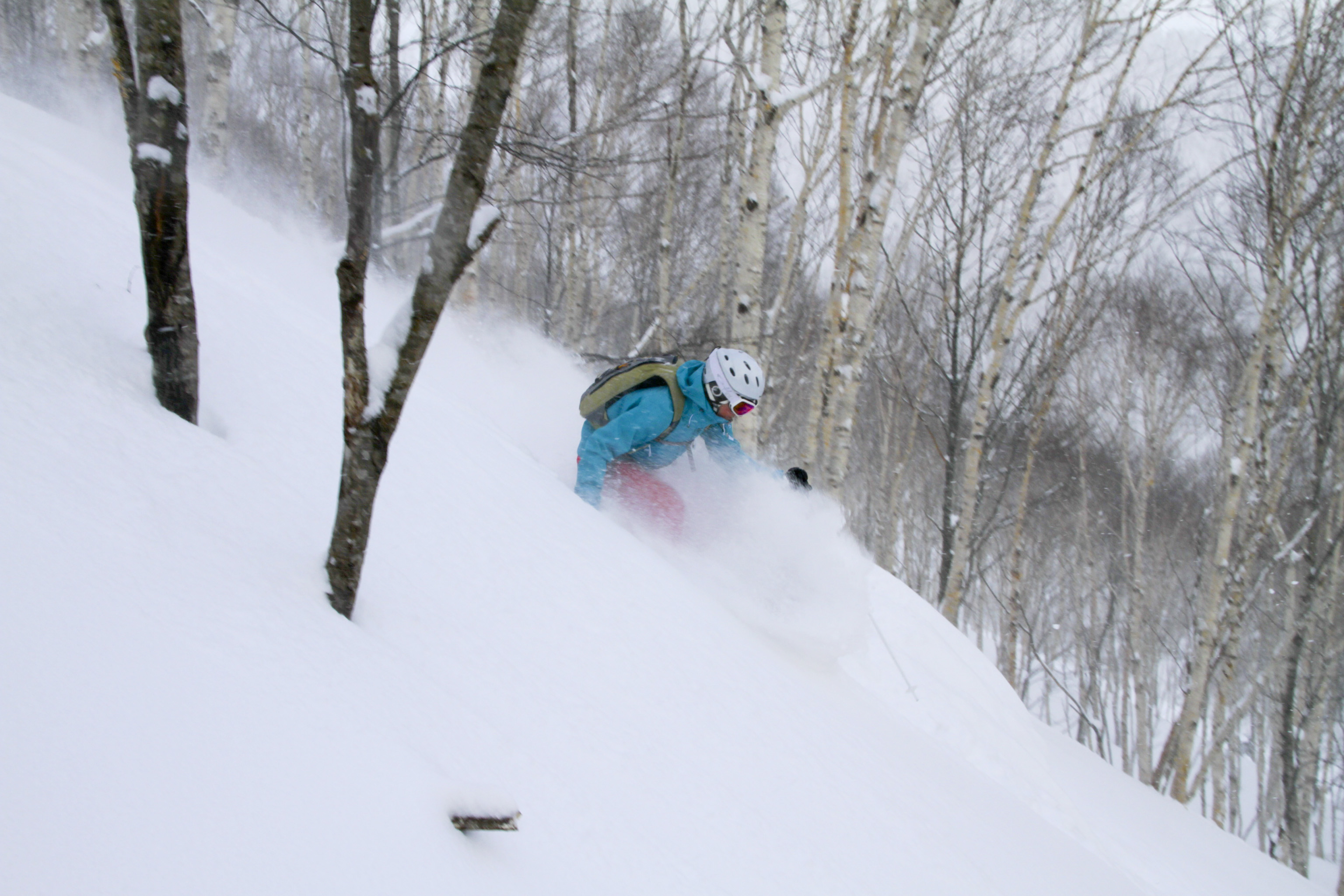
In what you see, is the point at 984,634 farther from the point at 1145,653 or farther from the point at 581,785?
the point at 581,785

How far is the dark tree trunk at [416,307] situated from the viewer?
154cm

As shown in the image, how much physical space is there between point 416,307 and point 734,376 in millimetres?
2585

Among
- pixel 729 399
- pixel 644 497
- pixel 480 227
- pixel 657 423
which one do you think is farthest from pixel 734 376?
pixel 480 227

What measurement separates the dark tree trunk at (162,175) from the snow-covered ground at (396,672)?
13 cm

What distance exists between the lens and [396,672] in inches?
63.3

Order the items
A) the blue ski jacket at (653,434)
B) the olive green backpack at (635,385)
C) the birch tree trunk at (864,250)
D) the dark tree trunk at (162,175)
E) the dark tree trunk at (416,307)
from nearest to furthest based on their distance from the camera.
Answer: the dark tree trunk at (416,307) < the dark tree trunk at (162,175) < the blue ski jacket at (653,434) < the olive green backpack at (635,385) < the birch tree trunk at (864,250)

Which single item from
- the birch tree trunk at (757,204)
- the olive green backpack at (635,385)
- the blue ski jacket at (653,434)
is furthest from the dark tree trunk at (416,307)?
the birch tree trunk at (757,204)

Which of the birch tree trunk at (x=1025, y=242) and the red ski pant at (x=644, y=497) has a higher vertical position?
the birch tree trunk at (x=1025, y=242)

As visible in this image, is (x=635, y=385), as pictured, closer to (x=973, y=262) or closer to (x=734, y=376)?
(x=734, y=376)

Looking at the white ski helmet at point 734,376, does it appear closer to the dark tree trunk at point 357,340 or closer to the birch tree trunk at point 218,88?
the dark tree trunk at point 357,340

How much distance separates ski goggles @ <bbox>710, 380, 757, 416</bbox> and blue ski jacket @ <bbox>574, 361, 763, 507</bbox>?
0.05 meters

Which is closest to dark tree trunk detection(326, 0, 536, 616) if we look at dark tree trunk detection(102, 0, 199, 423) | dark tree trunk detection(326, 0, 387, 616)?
dark tree trunk detection(326, 0, 387, 616)

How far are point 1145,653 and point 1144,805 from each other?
43.2 ft

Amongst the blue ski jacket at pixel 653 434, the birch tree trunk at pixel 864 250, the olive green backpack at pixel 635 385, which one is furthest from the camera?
the birch tree trunk at pixel 864 250
